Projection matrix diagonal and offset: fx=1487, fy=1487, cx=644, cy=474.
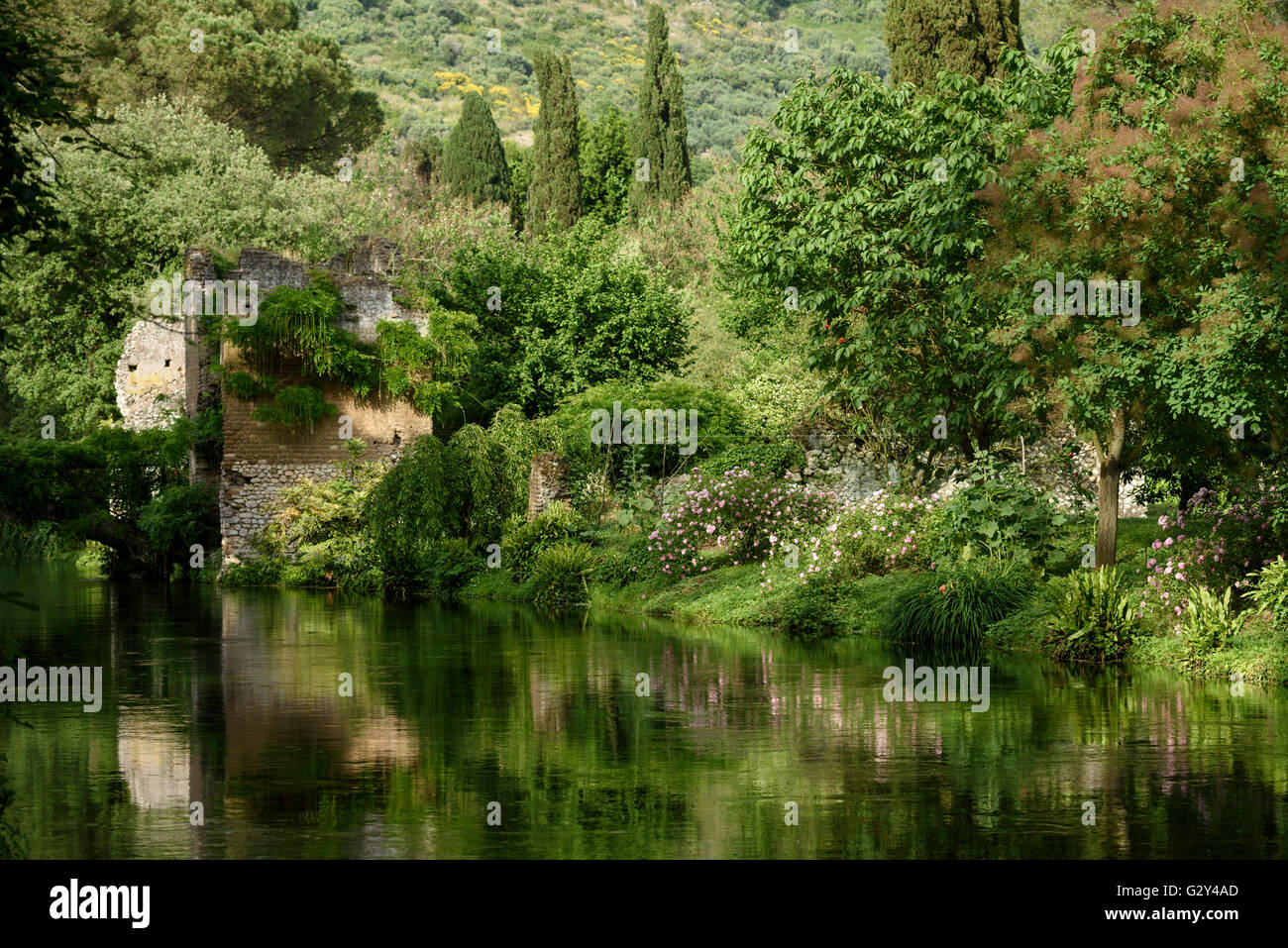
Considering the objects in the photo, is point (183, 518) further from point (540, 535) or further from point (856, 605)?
point (856, 605)

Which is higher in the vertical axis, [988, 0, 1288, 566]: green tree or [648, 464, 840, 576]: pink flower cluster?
[988, 0, 1288, 566]: green tree

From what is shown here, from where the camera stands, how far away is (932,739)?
1252 centimetres

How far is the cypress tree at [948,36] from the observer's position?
28.0m

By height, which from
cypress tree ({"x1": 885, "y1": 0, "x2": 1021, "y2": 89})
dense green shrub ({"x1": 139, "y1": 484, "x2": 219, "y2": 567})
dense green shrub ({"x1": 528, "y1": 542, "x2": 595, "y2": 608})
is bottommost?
dense green shrub ({"x1": 528, "y1": 542, "x2": 595, "y2": 608})

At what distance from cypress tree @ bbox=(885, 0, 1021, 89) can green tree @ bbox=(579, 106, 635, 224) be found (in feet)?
125

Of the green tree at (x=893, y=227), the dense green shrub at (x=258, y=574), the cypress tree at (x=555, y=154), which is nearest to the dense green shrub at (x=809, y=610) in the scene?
the green tree at (x=893, y=227)

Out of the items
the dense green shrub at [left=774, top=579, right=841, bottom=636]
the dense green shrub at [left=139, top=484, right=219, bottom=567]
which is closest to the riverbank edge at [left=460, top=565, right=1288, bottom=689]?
the dense green shrub at [left=774, top=579, right=841, bottom=636]

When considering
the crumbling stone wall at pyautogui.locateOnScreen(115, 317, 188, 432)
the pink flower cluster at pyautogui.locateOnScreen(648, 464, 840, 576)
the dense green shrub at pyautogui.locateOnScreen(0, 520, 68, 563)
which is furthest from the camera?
the dense green shrub at pyautogui.locateOnScreen(0, 520, 68, 563)

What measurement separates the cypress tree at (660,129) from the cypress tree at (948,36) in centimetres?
2894

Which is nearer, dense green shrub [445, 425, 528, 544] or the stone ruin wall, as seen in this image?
dense green shrub [445, 425, 528, 544]

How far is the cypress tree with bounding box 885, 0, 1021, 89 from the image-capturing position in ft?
92.0

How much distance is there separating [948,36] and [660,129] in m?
30.7

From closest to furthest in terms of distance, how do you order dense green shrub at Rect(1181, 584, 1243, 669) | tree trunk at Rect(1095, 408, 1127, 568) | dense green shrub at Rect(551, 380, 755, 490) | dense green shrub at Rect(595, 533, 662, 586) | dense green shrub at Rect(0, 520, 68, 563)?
1. dense green shrub at Rect(1181, 584, 1243, 669)
2. tree trunk at Rect(1095, 408, 1127, 568)
3. dense green shrub at Rect(595, 533, 662, 586)
4. dense green shrub at Rect(551, 380, 755, 490)
5. dense green shrub at Rect(0, 520, 68, 563)

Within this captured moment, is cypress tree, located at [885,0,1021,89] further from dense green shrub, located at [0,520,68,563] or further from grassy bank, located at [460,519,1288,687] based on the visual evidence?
dense green shrub, located at [0,520,68,563]
